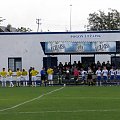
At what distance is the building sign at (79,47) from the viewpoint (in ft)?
166

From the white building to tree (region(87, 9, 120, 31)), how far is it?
50376mm

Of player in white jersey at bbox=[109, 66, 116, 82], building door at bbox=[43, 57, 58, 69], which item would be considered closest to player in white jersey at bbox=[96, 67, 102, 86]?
player in white jersey at bbox=[109, 66, 116, 82]

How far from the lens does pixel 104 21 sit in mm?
105000

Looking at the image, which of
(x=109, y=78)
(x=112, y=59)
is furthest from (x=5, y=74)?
(x=112, y=59)

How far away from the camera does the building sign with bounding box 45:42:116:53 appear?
166 ft

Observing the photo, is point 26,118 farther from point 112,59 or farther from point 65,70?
point 112,59

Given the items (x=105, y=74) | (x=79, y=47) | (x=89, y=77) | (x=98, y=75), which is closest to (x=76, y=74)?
(x=89, y=77)

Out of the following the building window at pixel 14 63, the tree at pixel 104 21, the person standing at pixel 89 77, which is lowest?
the person standing at pixel 89 77

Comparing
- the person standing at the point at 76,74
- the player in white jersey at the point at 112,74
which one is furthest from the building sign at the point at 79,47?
the person standing at the point at 76,74

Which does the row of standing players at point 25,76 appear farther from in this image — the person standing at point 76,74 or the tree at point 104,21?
the tree at point 104,21

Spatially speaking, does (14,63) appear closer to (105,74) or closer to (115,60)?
(115,60)

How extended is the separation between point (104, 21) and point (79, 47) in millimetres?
54949

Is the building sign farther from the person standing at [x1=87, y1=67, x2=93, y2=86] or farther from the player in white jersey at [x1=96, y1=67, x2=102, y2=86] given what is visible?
the person standing at [x1=87, y1=67, x2=93, y2=86]

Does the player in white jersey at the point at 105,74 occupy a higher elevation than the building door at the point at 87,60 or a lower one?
lower
